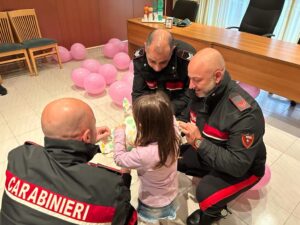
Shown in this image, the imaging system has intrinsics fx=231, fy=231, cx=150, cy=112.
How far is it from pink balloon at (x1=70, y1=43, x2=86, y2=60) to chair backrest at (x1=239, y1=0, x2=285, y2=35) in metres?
2.62

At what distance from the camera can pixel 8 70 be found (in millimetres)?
3766

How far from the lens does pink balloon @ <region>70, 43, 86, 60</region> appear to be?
4.01 metres

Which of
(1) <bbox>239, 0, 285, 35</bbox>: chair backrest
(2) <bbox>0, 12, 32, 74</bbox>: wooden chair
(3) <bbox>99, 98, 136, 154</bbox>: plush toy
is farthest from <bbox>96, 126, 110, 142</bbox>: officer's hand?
(1) <bbox>239, 0, 285, 35</bbox>: chair backrest

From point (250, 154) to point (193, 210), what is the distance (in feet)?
2.25

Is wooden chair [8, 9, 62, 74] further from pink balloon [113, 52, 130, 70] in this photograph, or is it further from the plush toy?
A: the plush toy

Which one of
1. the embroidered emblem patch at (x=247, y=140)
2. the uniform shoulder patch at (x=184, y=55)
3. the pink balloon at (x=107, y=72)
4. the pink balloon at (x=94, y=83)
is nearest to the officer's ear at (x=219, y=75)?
the embroidered emblem patch at (x=247, y=140)

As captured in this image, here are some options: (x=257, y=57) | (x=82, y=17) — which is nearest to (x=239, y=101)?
(x=257, y=57)

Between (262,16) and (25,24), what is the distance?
11.7ft

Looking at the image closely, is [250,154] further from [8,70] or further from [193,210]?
[8,70]

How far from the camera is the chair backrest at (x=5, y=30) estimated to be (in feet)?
11.3

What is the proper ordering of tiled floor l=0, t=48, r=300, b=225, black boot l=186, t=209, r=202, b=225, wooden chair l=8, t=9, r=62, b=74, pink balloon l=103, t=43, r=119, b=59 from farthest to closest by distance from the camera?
pink balloon l=103, t=43, r=119, b=59
wooden chair l=8, t=9, r=62, b=74
tiled floor l=0, t=48, r=300, b=225
black boot l=186, t=209, r=202, b=225

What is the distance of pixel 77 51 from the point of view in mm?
4016

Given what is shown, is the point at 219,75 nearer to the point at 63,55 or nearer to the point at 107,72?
the point at 107,72

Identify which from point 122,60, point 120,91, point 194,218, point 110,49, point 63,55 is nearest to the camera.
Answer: point 194,218
